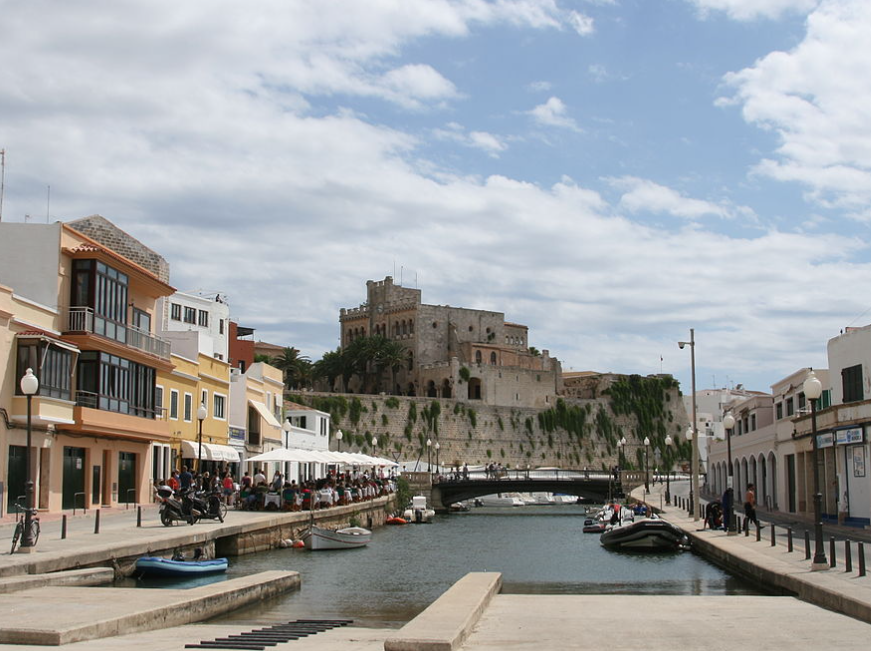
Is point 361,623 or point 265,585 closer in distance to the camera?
point 361,623

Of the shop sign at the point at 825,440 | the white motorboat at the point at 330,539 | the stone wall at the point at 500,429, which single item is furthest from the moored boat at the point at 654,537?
the stone wall at the point at 500,429

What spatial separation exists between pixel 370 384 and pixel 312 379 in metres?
6.44

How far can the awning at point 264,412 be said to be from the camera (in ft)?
186

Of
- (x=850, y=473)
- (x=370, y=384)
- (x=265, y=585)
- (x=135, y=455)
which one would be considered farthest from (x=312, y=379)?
(x=265, y=585)

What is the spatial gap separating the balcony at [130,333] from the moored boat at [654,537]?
1833cm

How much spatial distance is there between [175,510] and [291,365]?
7714 cm

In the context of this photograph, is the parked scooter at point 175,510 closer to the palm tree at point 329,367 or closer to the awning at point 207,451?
the awning at point 207,451

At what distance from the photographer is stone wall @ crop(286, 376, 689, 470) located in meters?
92.2

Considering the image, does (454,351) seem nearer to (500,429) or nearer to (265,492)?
(500,429)

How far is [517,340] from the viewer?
137375mm

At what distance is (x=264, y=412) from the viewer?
57.4 meters

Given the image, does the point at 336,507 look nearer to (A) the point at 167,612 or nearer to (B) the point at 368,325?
(A) the point at 167,612

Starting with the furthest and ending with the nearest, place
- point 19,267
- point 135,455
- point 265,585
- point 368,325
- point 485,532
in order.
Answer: point 368,325 < point 485,532 < point 135,455 < point 19,267 < point 265,585

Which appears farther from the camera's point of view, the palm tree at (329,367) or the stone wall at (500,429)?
the palm tree at (329,367)
